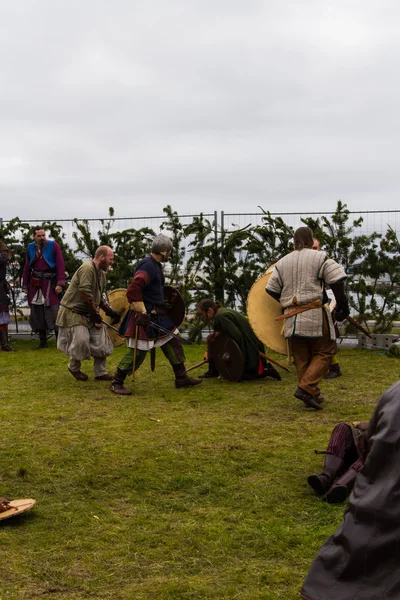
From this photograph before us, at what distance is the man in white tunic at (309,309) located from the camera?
24.3 feet

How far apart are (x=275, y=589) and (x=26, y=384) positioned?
6251 millimetres

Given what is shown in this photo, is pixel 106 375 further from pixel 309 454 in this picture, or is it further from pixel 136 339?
pixel 309 454

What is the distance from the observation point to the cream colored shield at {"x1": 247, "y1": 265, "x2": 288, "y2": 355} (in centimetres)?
819

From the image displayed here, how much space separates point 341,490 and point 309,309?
297 cm

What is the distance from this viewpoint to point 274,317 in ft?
27.1

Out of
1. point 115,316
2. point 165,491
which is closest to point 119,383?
point 115,316

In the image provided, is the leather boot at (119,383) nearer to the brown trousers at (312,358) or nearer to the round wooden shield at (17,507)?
the brown trousers at (312,358)

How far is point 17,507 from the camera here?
14.8 ft

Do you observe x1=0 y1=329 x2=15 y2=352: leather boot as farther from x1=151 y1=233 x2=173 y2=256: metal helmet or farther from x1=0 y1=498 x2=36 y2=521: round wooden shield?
x1=0 y1=498 x2=36 y2=521: round wooden shield

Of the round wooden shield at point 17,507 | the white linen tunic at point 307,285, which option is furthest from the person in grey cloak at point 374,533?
the white linen tunic at point 307,285

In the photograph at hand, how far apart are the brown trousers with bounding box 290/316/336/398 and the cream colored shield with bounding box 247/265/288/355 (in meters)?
0.51

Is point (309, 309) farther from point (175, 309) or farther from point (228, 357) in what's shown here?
point (228, 357)

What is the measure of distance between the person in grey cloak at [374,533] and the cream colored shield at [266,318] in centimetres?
587

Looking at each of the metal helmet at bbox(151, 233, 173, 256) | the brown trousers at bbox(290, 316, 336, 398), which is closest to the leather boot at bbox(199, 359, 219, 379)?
the metal helmet at bbox(151, 233, 173, 256)
